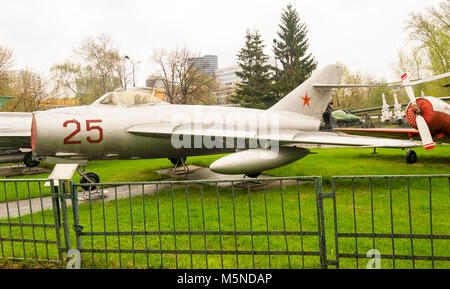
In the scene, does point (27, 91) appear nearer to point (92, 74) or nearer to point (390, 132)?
point (92, 74)

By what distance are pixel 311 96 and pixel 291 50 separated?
36.6 metres

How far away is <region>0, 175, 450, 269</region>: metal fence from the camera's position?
11.0 ft

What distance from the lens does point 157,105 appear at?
9.16 meters

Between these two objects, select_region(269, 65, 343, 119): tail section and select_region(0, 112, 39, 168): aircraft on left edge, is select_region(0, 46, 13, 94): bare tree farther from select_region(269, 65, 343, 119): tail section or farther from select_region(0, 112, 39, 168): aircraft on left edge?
select_region(269, 65, 343, 119): tail section

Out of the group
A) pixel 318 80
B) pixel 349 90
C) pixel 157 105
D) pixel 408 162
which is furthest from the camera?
pixel 349 90

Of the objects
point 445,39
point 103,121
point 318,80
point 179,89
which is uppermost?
point 445,39

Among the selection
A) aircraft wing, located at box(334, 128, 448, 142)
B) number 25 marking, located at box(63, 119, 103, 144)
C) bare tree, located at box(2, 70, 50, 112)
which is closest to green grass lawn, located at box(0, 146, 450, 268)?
number 25 marking, located at box(63, 119, 103, 144)

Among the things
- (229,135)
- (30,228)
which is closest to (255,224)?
(229,135)

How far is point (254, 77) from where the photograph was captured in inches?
1638
